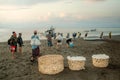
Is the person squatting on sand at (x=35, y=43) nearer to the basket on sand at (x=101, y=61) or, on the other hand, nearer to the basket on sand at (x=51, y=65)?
the basket on sand at (x=51, y=65)

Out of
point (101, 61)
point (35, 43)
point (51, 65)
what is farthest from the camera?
point (35, 43)

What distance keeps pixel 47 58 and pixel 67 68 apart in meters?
1.37

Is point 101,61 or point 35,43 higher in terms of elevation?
point 35,43

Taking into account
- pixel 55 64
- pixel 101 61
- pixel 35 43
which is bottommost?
pixel 101 61

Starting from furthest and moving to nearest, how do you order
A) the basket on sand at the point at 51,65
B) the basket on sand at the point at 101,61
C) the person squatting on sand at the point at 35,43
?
1. the person squatting on sand at the point at 35,43
2. the basket on sand at the point at 101,61
3. the basket on sand at the point at 51,65

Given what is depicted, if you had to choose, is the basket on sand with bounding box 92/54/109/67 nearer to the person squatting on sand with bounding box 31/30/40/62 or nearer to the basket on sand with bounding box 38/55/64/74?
the basket on sand with bounding box 38/55/64/74

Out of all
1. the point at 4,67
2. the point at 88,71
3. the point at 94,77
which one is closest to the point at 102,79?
the point at 94,77

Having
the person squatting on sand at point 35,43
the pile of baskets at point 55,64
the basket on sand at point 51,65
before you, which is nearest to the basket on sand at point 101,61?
the pile of baskets at point 55,64

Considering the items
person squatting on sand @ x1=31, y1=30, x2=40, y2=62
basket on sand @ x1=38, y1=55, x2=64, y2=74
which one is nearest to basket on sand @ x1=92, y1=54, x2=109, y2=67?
basket on sand @ x1=38, y1=55, x2=64, y2=74

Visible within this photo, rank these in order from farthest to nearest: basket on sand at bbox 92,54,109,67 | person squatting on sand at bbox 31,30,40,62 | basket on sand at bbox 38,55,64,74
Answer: person squatting on sand at bbox 31,30,40,62 → basket on sand at bbox 92,54,109,67 → basket on sand at bbox 38,55,64,74

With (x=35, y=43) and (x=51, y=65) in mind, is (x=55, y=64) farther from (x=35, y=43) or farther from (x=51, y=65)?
(x=35, y=43)

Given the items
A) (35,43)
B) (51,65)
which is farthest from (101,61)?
(35,43)

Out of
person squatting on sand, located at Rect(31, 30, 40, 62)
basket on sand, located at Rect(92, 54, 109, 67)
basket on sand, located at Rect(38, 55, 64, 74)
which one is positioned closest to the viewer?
basket on sand, located at Rect(38, 55, 64, 74)

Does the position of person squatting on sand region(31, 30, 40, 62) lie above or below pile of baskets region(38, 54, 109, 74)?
above
